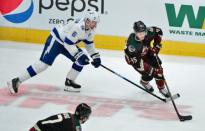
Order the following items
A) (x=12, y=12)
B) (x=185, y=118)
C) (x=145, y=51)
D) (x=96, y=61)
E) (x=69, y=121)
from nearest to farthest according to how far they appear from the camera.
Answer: (x=69, y=121) < (x=185, y=118) < (x=145, y=51) < (x=96, y=61) < (x=12, y=12)

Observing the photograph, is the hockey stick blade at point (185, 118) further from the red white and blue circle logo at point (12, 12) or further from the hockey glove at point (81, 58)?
the red white and blue circle logo at point (12, 12)

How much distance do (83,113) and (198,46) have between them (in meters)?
3.95

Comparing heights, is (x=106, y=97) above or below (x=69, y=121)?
below

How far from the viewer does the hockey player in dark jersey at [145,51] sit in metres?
5.62

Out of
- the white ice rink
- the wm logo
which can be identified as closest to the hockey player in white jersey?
the white ice rink

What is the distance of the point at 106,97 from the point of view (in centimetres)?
611

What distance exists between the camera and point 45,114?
18.0 ft

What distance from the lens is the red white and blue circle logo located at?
26.4ft

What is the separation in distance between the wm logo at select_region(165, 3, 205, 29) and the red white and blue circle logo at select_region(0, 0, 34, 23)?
179 centimetres

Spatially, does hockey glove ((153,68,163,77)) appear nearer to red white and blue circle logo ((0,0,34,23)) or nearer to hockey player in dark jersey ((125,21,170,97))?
hockey player in dark jersey ((125,21,170,97))

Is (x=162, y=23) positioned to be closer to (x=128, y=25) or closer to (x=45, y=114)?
(x=128, y=25)

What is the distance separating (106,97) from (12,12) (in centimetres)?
252

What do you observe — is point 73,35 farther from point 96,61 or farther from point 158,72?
point 158,72

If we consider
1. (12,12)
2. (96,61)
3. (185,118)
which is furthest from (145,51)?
(12,12)
